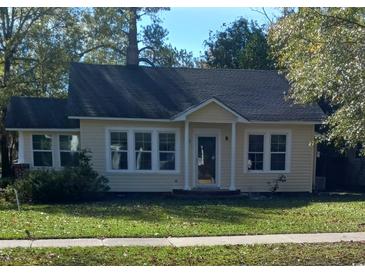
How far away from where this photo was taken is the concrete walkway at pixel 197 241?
8539 mm

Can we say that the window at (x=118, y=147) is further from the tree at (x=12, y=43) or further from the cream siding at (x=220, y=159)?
the tree at (x=12, y=43)

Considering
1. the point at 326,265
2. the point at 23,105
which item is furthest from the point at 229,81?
the point at 326,265

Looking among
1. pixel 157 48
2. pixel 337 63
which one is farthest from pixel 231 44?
pixel 337 63

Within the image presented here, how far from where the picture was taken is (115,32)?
1156 inches

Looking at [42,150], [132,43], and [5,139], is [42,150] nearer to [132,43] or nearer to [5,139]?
[5,139]

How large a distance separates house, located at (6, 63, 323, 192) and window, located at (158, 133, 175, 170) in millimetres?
39

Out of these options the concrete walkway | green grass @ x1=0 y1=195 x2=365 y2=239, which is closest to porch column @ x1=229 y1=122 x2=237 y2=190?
green grass @ x1=0 y1=195 x2=365 y2=239

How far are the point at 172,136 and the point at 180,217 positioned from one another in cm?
632

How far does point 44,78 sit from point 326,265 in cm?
2129

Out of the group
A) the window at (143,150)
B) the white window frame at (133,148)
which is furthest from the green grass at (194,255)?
the window at (143,150)

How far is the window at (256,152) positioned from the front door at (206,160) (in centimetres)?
146

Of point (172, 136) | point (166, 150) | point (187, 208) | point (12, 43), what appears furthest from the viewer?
point (12, 43)

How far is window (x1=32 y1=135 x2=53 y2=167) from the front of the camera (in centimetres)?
1852

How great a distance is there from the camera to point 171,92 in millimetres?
19625
